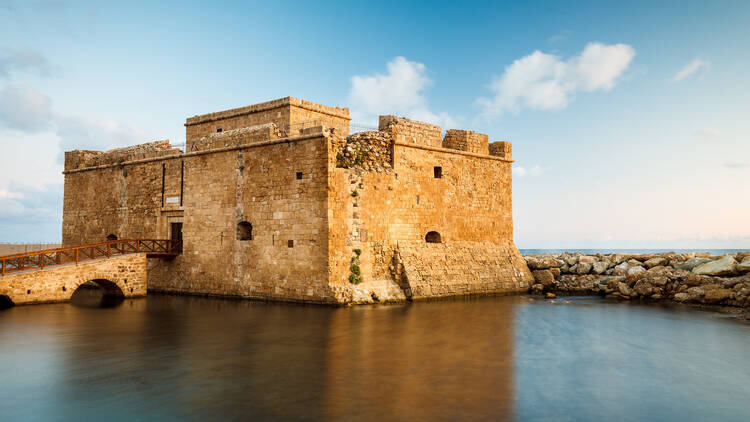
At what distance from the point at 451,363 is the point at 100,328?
24.3ft

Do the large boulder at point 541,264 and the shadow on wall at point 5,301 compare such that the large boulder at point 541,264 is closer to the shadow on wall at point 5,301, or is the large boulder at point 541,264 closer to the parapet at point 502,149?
the parapet at point 502,149

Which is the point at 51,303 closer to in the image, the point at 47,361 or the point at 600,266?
the point at 47,361

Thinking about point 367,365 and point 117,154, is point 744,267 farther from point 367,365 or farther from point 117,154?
point 117,154

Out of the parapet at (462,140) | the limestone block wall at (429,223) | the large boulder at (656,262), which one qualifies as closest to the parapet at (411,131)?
the limestone block wall at (429,223)

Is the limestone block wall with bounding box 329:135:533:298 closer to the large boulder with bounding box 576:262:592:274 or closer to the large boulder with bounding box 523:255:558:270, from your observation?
the large boulder with bounding box 523:255:558:270

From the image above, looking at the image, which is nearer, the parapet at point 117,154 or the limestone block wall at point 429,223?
the limestone block wall at point 429,223

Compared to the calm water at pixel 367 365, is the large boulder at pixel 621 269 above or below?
above

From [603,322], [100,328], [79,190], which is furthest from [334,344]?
[79,190]

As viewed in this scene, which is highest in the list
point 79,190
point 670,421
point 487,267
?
point 79,190

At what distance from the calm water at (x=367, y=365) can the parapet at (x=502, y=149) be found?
25.4ft

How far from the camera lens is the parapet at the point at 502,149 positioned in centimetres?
Result: 1909

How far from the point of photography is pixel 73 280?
47.4 feet

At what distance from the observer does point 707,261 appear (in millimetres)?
17344

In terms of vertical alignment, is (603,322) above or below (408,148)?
below
